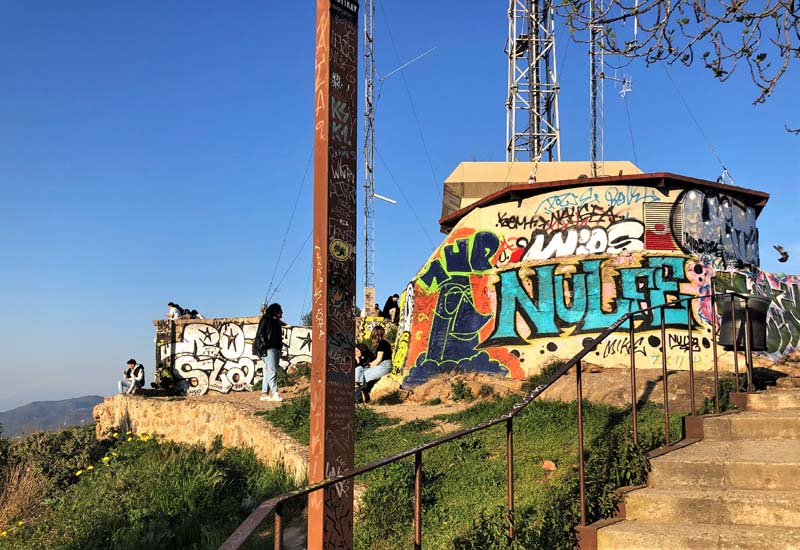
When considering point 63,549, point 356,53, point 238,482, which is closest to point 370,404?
point 238,482

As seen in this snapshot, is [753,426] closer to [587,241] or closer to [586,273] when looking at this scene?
[586,273]

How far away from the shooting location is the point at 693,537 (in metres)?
4.45

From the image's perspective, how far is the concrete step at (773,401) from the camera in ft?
21.9

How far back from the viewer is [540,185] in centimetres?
1437

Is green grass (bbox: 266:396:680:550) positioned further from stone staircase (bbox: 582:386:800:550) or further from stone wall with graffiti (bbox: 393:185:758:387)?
stone wall with graffiti (bbox: 393:185:758:387)

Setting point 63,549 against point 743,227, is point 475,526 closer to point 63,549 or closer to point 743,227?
point 63,549

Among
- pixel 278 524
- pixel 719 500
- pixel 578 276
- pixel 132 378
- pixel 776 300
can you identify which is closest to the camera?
pixel 278 524

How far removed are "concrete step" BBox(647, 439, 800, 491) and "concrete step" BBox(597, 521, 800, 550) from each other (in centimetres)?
53

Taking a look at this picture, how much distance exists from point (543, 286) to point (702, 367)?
324 cm

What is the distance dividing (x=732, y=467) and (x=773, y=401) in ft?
6.62

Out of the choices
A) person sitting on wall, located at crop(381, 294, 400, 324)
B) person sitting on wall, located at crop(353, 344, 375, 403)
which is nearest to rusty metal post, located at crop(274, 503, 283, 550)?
person sitting on wall, located at crop(353, 344, 375, 403)

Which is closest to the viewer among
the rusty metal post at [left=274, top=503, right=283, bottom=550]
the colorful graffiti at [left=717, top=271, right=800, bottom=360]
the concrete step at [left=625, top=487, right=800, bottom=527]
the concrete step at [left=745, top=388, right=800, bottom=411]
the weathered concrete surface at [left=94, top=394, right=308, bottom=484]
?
the rusty metal post at [left=274, top=503, right=283, bottom=550]

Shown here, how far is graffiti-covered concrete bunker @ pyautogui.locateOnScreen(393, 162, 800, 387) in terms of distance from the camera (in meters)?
13.0

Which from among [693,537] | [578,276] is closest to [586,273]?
[578,276]
